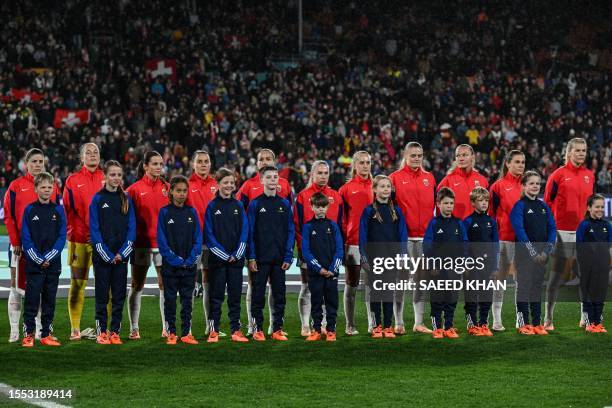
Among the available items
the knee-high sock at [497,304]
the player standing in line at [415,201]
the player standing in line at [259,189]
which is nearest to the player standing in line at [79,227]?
the player standing in line at [259,189]

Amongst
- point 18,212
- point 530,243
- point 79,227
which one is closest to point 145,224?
point 79,227

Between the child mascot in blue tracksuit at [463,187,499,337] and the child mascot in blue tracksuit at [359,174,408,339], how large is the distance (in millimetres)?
707

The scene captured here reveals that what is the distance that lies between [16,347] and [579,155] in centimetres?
595

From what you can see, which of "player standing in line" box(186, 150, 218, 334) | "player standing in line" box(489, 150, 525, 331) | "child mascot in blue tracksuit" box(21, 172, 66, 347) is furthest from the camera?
"player standing in line" box(186, 150, 218, 334)

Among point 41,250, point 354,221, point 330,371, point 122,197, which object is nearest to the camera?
point 330,371

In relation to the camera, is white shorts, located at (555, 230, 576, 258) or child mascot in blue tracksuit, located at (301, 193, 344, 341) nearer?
child mascot in blue tracksuit, located at (301, 193, 344, 341)

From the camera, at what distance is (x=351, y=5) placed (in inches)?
1507

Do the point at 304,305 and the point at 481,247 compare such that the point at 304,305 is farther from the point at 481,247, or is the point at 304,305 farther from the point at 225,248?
the point at 481,247

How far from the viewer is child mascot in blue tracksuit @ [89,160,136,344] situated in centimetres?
1005

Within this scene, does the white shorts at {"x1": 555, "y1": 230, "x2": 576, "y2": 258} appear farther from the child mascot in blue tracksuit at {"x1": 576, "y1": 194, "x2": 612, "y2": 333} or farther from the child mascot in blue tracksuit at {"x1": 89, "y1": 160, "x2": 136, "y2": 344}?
the child mascot in blue tracksuit at {"x1": 89, "y1": 160, "x2": 136, "y2": 344}

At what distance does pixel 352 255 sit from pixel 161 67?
2153cm

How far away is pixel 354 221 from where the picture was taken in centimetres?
1082

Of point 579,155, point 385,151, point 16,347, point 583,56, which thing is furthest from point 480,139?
point 16,347

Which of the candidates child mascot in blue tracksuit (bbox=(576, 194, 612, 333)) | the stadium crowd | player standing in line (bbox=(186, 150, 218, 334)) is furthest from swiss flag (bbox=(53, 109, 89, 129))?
child mascot in blue tracksuit (bbox=(576, 194, 612, 333))
